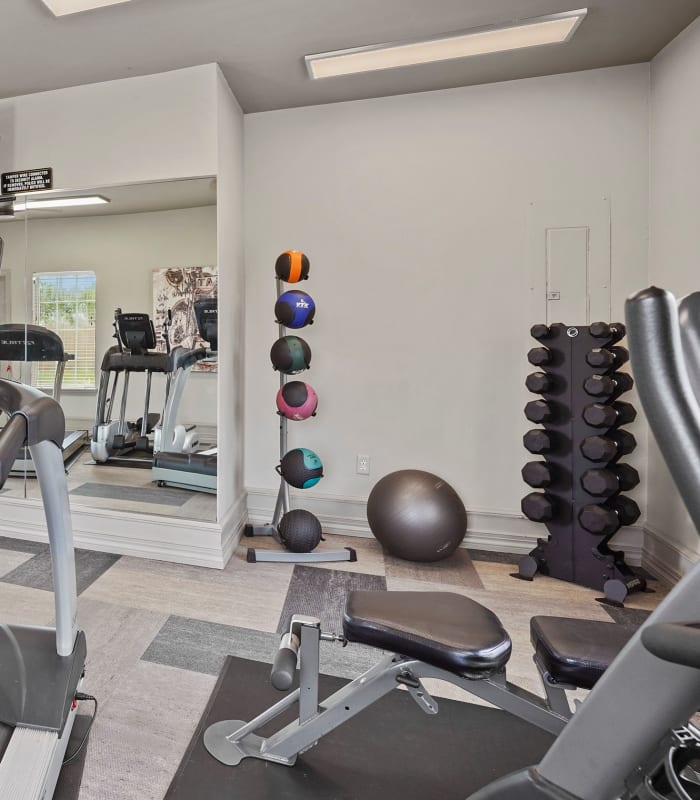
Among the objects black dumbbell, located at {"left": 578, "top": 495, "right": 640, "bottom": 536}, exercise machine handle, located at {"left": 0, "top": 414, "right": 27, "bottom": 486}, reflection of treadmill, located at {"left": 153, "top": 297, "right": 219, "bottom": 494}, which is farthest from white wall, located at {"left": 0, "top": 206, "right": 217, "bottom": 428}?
black dumbbell, located at {"left": 578, "top": 495, "right": 640, "bottom": 536}

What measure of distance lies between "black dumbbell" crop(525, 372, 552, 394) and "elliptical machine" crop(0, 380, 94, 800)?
6.90 feet

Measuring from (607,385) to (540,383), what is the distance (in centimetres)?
31

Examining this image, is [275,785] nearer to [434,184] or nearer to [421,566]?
[421,566]

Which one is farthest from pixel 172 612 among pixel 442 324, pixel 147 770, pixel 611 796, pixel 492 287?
pixel 492 287

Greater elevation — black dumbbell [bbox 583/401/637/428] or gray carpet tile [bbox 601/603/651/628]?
black dumbbell [bbox 583/401/637/428]

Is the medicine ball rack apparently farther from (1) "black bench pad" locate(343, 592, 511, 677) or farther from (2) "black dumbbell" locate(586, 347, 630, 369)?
(2) "black dumbbell" locate(586, 347, 630, 369)

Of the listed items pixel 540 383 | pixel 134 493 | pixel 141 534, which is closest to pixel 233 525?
pixel 141 534

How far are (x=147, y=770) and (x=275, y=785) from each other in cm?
38

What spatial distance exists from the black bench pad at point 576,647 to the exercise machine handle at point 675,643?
0.67 meters

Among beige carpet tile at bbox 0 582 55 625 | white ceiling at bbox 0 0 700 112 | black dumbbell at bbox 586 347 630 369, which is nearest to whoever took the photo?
beige carpet tile at bbox 0 582 55 625

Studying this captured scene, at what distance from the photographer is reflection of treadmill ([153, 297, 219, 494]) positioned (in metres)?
2.51

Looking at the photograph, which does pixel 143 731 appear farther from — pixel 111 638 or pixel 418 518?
pixel 418 518

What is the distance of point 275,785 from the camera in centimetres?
115

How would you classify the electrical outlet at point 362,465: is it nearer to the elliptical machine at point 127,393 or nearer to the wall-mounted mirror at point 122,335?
the wall-mounted mirror at point 122,335
